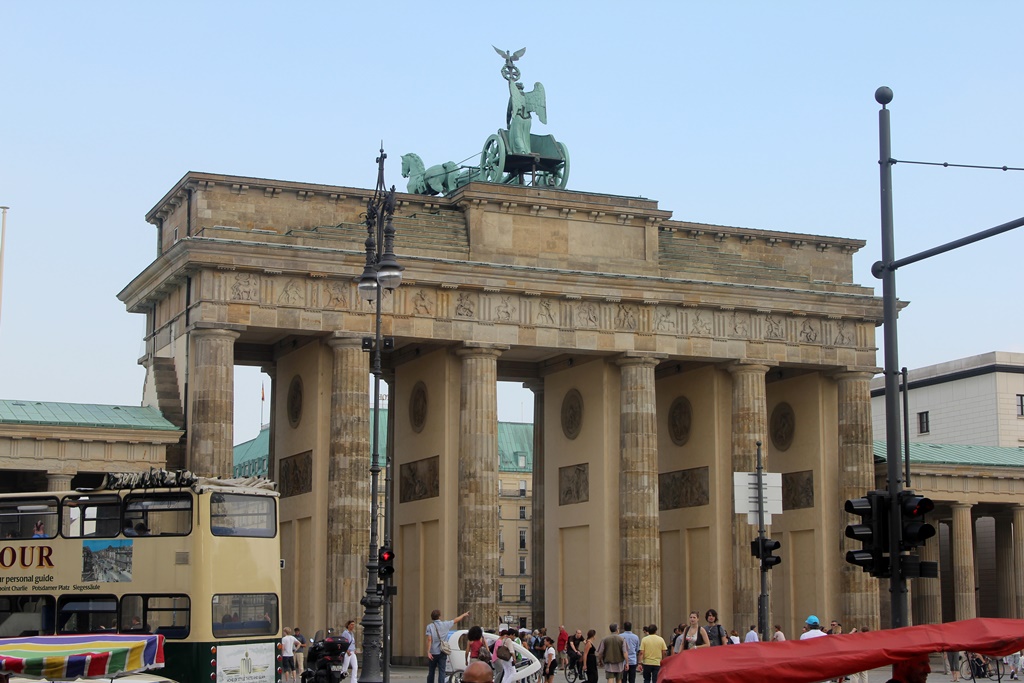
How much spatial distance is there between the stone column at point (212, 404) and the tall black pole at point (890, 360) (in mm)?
29036

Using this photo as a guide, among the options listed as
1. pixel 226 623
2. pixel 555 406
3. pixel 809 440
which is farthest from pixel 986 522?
pixel 226 623

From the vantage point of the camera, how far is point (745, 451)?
57000mm

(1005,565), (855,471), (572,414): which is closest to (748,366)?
(855,471)

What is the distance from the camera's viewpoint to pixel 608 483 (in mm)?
56031

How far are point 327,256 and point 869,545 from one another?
31.3m

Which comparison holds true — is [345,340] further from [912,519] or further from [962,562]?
[912,519]


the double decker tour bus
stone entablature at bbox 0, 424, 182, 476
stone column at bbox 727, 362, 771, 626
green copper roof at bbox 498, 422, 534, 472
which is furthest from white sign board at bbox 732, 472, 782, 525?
green copper roof at bbox 498, 422, 534, 472

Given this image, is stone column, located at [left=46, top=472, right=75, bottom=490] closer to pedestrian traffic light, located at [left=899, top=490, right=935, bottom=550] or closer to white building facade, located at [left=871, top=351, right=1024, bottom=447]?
A: pedestrian traffic light, located at [left=899, top=490, right=935, bottom=550]

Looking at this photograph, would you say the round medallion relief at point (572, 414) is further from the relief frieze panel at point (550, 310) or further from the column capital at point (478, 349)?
the column capital at point (478, 349)

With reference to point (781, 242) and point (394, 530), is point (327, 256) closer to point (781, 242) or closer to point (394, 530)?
point (394, 530)

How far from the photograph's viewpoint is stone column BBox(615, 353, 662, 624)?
179ft

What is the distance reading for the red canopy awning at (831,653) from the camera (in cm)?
1286

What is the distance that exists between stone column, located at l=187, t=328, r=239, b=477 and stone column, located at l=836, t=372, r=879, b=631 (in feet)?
73.8

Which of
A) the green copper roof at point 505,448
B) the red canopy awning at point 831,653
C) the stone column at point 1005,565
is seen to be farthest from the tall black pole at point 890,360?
the green copper roof at point 505,448
